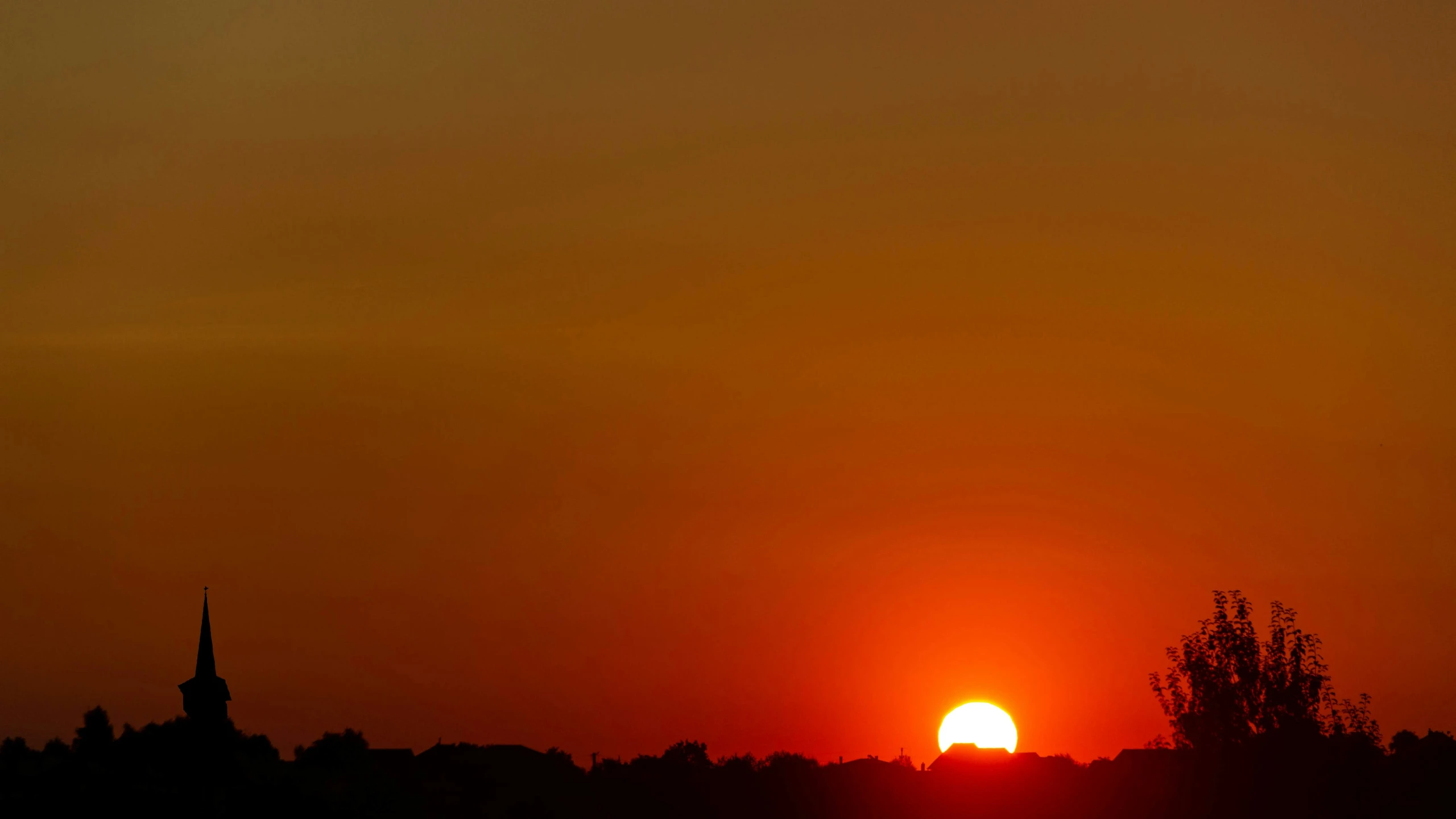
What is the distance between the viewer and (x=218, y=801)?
233 ft

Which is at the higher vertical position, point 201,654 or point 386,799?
point 201,654

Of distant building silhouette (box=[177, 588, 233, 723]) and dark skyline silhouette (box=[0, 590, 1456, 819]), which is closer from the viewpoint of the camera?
dark skyline silhouette (box=[0, 590, 1456, 819])

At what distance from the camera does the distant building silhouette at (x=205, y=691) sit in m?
110

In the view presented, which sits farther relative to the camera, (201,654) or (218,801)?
(201,654)

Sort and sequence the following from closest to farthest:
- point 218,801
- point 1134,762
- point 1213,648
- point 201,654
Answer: point 218,801, point 1213,648, point 1134,762, point 201,654

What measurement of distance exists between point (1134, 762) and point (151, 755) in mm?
55236

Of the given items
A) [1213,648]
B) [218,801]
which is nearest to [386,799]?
[218,801]

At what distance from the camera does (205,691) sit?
368 feet

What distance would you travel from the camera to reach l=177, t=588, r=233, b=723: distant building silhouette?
361 ft

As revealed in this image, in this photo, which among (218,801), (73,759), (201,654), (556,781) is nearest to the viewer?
(218,801)

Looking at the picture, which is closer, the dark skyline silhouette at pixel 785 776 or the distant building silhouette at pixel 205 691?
the dark skyline silhouette at pixel 785 776

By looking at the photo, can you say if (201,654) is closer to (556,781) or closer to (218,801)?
(556,781)

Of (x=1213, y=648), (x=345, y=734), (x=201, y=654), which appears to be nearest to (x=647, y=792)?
(x=345, y=734)

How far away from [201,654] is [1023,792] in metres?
56.3
